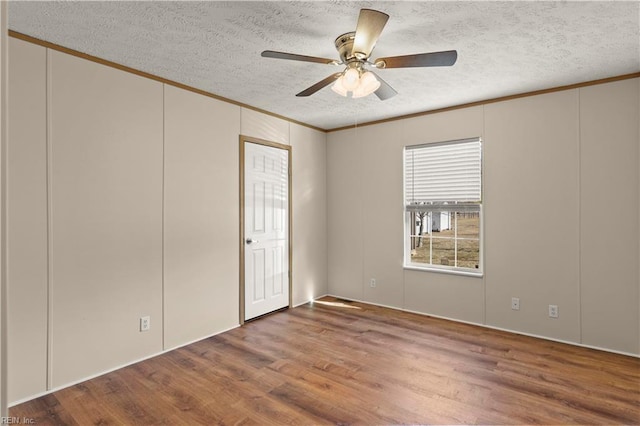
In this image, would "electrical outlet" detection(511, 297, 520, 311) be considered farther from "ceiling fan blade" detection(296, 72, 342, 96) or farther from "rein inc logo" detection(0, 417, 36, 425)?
"rein inc logo" detection(0, 417, 36, 425)

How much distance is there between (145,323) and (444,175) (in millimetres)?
3595

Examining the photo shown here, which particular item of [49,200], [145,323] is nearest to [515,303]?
Result: [145,323]

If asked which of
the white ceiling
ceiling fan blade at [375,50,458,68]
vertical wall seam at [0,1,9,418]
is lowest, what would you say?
vertical wall seam at [0,1,9,418]

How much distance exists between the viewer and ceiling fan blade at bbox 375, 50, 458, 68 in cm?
201

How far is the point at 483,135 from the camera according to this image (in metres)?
3.94

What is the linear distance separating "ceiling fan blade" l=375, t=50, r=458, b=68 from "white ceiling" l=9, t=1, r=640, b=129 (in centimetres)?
27

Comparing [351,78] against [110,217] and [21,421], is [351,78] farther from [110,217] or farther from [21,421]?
[21,421]

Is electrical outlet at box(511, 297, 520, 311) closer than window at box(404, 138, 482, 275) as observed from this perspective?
Yes

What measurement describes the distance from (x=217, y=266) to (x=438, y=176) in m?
2.82

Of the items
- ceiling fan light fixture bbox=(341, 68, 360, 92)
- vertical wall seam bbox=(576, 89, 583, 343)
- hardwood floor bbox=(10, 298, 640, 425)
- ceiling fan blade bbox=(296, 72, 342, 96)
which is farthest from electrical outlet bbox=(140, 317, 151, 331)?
vertical wall seam bbox=(576, 89, 583, 343)

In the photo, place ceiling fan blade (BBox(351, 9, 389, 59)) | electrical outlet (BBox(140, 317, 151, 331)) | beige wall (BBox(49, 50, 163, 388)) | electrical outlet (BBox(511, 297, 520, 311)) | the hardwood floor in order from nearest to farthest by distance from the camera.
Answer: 1. ceiling fan blade (BBox(351, 9, 389, 59))
2. the hardwood floor
3. beige wall (BBox(49, 50, 163, 388))
4. electrical outlet (BBox(140, 317, 151, 331))
5. electrical outlet (BBox(511, 297, 520, 311))

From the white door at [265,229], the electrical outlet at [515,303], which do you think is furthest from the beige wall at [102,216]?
the electrical outlet at [515,303]

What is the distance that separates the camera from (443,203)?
4266 millimetres

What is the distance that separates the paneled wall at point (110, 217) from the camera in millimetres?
2428
